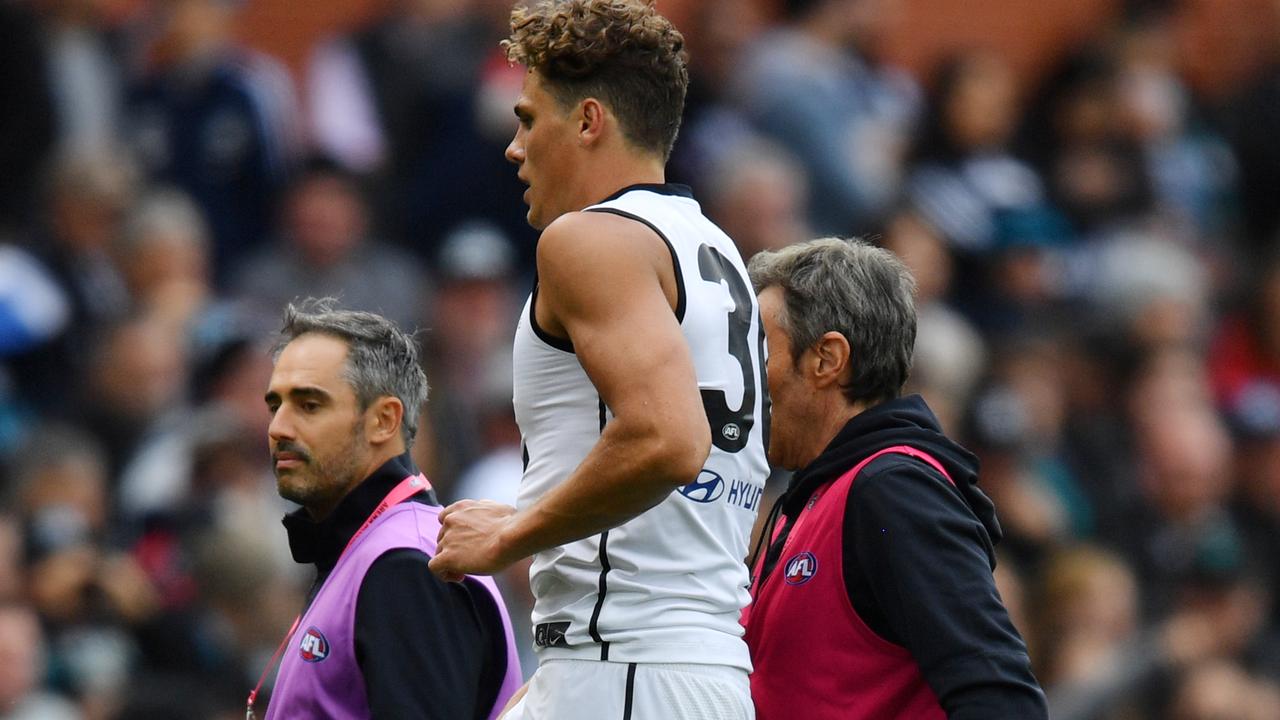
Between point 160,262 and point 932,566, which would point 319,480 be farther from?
point 160,262

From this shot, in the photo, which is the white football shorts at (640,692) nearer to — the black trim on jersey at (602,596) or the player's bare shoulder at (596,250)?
the black trim on jersey at (602,596)

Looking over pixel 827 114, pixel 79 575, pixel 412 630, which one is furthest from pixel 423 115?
pixel 412 630

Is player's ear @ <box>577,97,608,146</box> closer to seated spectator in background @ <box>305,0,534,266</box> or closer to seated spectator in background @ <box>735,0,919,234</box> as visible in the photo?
seated spectator in background @ <box>305,0,534,266</box>

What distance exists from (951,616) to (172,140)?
6.73 metres

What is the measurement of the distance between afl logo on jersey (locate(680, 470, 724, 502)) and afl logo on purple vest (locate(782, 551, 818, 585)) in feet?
1.35

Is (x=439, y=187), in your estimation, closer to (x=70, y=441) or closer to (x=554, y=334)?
(x=70, y=441)

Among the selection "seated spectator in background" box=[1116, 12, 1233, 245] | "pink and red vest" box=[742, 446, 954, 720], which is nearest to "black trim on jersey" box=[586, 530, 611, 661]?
"pink and red vest" box=[742, 446, 954, 720]

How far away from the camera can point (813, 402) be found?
4359 mm

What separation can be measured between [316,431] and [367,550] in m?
0.35

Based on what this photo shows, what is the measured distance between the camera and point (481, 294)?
9.55 metres

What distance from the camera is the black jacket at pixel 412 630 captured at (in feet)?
14.0

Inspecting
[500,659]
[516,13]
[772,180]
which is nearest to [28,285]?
[772,180]

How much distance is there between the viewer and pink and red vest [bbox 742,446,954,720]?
158 inches

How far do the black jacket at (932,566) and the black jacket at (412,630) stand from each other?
2.81 feet
